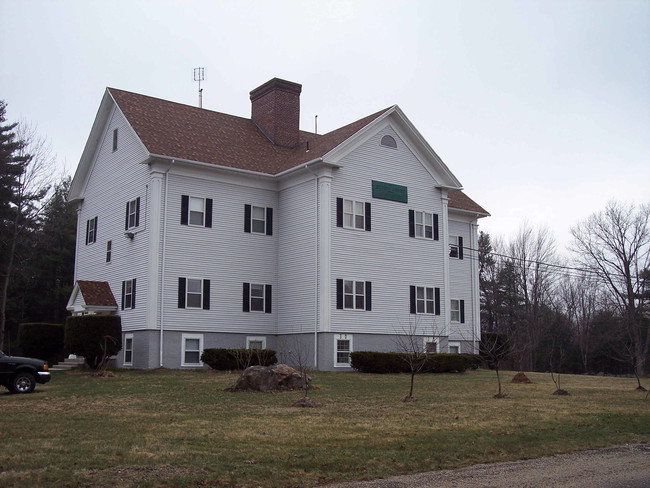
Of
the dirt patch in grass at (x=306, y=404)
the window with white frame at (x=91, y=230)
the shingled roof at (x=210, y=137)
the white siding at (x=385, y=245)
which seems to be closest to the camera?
the dirt patch in grass at (x=306, y=404)

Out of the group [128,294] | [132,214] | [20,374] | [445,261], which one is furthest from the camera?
[445,261]

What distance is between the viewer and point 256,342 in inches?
1292

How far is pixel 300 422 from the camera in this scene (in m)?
14.2

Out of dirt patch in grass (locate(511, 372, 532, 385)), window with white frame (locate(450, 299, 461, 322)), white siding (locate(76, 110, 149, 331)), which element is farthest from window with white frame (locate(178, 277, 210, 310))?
window with white frame (locate(450, 299, 461, 322))

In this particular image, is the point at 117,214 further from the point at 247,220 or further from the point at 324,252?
the point at 324,252

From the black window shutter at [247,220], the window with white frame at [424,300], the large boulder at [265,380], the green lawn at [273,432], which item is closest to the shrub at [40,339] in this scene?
the black window shutter at [247,220]

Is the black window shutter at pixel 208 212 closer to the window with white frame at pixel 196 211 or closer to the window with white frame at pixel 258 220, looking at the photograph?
the window with white frame at pixel 196 211

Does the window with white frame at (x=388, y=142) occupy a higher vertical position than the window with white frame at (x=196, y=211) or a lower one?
higher

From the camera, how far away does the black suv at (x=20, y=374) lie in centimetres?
1958

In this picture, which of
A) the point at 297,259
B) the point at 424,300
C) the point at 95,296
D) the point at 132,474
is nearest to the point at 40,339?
the point at 95,296

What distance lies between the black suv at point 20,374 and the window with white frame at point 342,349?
13377mm

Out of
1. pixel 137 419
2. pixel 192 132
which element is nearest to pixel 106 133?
pixel 192 132

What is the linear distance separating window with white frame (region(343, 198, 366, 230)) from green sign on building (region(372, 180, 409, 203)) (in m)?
1.03

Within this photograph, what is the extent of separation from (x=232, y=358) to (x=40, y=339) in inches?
384
